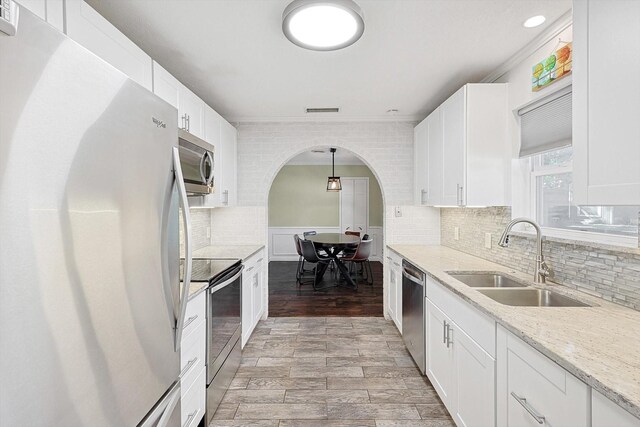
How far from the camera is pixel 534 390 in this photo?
1.14 m

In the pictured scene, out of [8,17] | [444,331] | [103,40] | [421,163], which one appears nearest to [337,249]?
[421,163]

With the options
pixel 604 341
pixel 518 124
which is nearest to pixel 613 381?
pixel 604 341

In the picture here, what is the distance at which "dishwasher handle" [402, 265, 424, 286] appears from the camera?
2396 mm

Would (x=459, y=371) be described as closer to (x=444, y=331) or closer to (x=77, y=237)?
(x=444, y=331)

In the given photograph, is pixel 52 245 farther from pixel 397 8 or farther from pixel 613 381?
pixel 397 8

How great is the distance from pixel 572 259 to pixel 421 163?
1.85 m

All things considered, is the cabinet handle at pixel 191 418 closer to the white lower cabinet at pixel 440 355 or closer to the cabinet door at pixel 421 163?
the white lower cabinet at pixel 440 355

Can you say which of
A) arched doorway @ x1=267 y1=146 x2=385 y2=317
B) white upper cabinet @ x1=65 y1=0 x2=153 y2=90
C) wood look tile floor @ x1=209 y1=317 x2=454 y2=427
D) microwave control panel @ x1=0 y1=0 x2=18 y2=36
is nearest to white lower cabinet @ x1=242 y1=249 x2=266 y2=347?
wood look tile floor @ x1=209 y1=317 x2=454 y2=427

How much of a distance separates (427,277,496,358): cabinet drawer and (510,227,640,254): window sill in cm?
69

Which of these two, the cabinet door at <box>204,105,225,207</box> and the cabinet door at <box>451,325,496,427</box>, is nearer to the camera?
the cabinet door at <box>451,325,496,427</box>

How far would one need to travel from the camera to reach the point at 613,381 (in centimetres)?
84

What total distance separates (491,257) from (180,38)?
2780mm

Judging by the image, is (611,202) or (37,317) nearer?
(37,317)

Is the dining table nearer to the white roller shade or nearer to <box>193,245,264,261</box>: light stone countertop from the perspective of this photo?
<box>193,245,264,261</box>: light stone countertop
